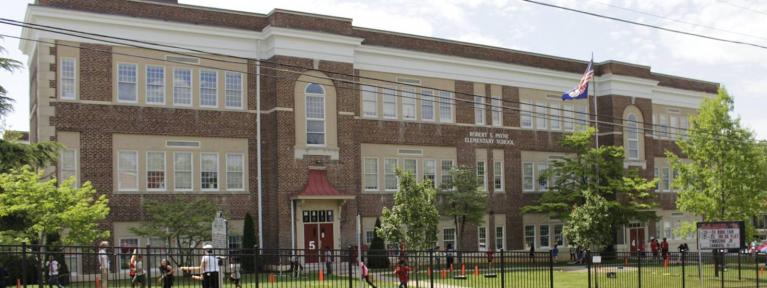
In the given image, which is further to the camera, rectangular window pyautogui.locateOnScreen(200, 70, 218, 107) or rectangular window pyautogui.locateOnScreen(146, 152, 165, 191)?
rectangular window pyautogui.locateOnScreen(200, 70, 218, 107)

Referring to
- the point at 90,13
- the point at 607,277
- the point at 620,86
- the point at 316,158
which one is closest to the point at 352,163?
the point at 316,158

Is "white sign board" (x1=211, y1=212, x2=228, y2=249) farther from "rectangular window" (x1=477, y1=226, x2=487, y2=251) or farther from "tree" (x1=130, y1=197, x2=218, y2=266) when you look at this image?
"rectangular window" (x1=477, y1=226, x2=487, y2=251)

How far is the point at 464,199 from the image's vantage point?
149ft

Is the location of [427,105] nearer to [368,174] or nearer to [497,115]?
[497,115]

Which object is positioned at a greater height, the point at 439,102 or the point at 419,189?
the point at 439,102

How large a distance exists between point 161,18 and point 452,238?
20.5 metres

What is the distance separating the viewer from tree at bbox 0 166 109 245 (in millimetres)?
29438

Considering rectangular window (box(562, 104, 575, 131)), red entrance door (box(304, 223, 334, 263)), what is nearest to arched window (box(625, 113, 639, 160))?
rectangular window (box(562, 104, 575, 131))

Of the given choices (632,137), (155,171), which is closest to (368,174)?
(155,171)

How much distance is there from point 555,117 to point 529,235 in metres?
7.77

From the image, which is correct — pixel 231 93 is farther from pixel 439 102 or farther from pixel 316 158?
pixel 439 102

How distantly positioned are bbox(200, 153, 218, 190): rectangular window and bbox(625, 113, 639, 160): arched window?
28.8 m

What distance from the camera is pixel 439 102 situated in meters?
48.3

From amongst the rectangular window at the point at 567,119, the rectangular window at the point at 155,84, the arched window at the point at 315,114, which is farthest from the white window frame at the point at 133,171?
the rectangular window at the point at 567,119
